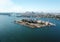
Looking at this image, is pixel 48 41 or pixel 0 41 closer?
pixel 0 41

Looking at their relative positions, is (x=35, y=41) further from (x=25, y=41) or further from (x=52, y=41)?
(x=52, y=41)

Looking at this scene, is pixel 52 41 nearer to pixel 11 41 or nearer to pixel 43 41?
pixel 43 41

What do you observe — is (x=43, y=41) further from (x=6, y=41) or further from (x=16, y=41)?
(x=6, y=41)

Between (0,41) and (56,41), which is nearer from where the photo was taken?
(0,41)

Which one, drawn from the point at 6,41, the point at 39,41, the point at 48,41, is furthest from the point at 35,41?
the point at 6,41

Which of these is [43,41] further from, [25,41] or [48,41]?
[25,41]

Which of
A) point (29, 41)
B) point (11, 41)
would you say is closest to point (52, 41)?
point (29, 41)

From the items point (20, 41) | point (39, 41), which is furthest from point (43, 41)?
point (20, 41)
